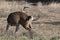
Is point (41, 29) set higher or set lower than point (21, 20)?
lower

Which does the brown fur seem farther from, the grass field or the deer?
the grass field

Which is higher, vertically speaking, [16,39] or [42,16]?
[16,39]

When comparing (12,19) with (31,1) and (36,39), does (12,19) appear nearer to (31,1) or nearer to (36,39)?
(36,39)

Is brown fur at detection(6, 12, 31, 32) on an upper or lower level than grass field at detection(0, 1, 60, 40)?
upper

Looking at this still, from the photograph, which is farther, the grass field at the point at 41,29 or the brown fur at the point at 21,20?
the brown fur at the point at 21,20

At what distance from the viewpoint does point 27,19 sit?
1359 cm

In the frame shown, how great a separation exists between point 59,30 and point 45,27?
4.46ft

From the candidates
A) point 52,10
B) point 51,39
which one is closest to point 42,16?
point 52,10

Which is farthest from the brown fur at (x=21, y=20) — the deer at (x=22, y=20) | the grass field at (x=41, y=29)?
the grass field at (x=41, y=29)

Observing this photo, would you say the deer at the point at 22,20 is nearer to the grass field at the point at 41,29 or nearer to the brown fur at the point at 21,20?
the brown fur at the point at 21,20

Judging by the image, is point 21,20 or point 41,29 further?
point 41,29

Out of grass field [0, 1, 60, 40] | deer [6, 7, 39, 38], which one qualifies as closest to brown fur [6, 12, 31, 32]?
deer [6, 7, 39, 38]

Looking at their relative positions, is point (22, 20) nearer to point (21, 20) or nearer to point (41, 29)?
point (21, 20)

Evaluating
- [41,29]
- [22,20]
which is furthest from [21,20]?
[41,29]
